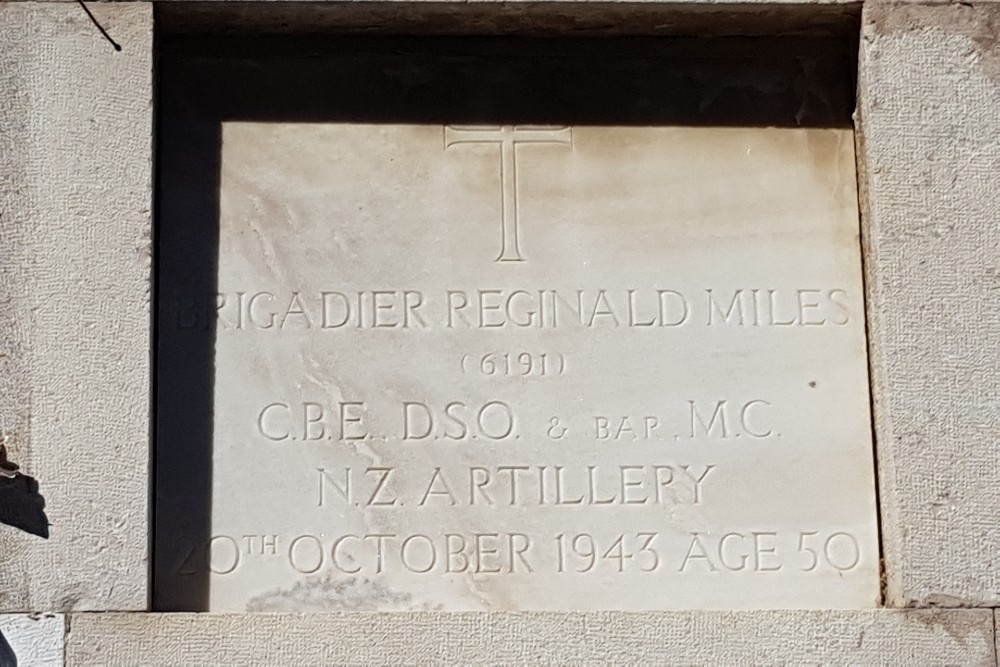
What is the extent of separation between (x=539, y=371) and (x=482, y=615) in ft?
2.50

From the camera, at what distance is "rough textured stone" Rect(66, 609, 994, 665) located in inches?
185

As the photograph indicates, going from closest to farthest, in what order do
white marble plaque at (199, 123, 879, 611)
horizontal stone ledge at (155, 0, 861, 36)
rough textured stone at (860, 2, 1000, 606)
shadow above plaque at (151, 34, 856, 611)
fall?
rough textured stone at (860, 2, 1000, 606)
white marble plaque at (199, 123, 879, 611)
horizontal stone ledge at (155, 0, 861, 36)
shadow above plaque at (151, 34, 856, 611)

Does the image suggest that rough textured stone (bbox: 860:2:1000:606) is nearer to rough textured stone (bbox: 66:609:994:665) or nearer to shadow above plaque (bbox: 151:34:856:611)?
rough textured stone (bbox: 66:609:994:665)

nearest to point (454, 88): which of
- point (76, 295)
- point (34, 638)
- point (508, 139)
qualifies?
point (508, 139)

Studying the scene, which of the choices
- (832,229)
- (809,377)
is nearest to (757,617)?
(809,377)

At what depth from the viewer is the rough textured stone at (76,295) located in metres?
4.75

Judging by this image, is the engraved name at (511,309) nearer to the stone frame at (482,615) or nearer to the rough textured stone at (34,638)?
the stone frame at (482,615)

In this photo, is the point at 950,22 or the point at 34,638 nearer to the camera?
the point at 34,638

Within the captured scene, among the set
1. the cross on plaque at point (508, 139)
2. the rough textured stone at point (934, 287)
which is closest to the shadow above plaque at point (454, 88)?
the cross on plaque at point (508, 139)

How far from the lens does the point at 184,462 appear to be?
16.4 feet

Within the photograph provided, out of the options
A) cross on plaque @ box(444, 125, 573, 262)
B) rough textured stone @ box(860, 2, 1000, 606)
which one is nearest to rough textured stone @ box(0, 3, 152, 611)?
cross on plaque @ box(444, 125, 573, 262)

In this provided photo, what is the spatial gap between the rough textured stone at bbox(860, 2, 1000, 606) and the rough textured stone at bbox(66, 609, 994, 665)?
0.40 feet

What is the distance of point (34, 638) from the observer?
4.70 meters

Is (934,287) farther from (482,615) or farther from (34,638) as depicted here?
(34,638)
